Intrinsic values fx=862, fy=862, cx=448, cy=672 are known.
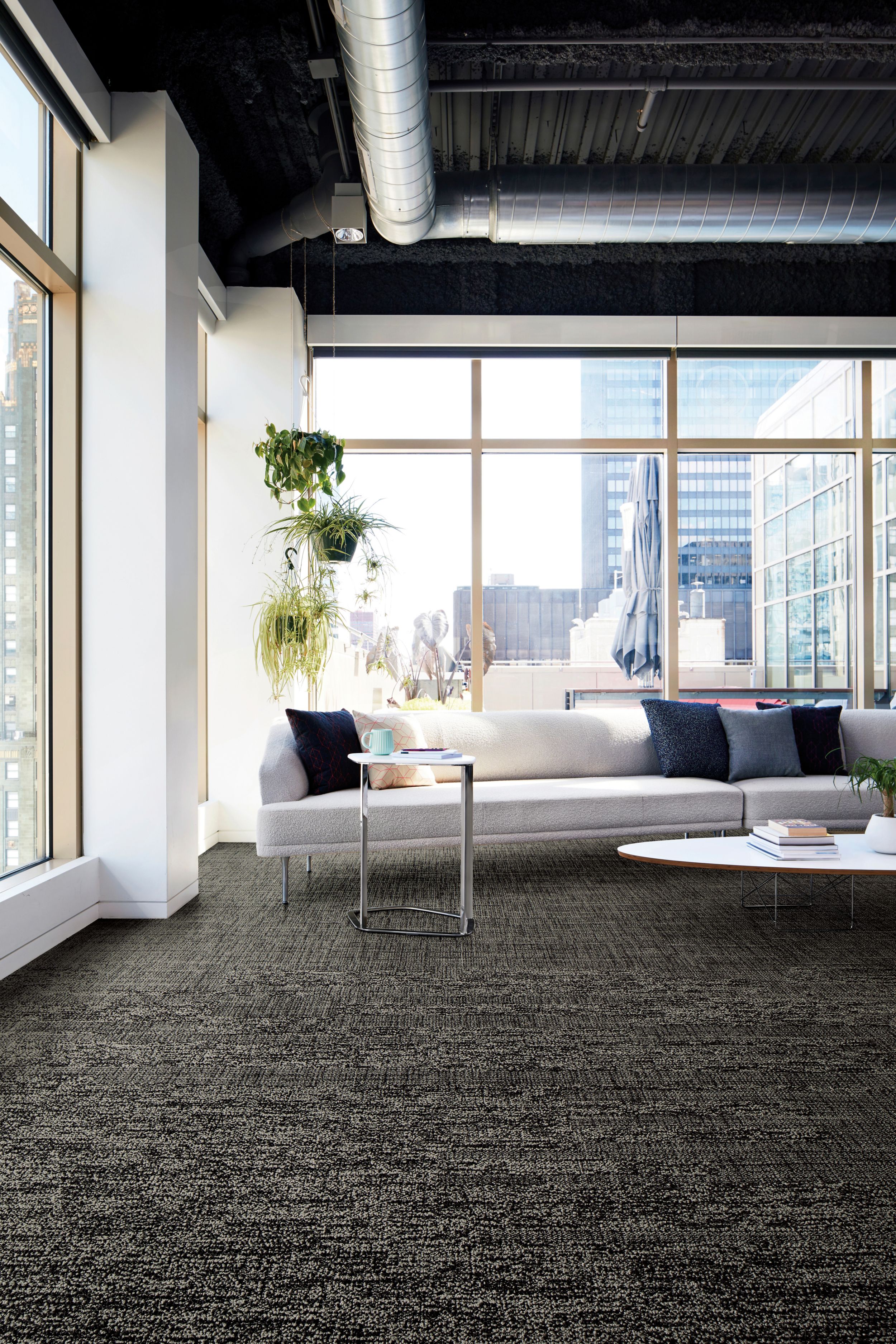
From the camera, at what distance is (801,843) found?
3250 mm

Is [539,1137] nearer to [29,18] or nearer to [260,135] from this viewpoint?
[29,18]

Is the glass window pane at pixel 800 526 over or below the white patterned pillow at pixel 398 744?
over

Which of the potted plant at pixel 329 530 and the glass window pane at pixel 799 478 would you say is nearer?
the potted plant at pixel 329 530

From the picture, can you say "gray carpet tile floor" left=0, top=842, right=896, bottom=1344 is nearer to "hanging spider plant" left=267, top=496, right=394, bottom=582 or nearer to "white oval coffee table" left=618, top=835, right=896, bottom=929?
"white oval coffee table" left=618, top=835, right=896, bottom=929

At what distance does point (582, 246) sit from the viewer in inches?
231

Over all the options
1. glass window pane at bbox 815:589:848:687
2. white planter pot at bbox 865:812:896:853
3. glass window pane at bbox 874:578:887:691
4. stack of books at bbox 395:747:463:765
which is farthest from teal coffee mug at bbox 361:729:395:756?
glass window pane at bbox 874:578:887:691

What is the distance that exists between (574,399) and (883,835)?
376cm

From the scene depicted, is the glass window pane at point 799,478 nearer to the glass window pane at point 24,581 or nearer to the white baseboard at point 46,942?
the glass window pane at point 24,581

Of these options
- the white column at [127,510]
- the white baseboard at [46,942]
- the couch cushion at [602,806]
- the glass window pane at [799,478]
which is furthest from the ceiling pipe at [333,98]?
the white baseboard at [46,942]

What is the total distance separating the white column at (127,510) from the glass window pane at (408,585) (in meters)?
2.33

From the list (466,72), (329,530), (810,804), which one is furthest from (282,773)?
(466,72)

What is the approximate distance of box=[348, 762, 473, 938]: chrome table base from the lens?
11.0 ft

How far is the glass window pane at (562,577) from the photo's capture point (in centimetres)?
609

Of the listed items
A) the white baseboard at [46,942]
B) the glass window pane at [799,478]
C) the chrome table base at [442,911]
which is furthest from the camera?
the glass window pane at [799,478]
